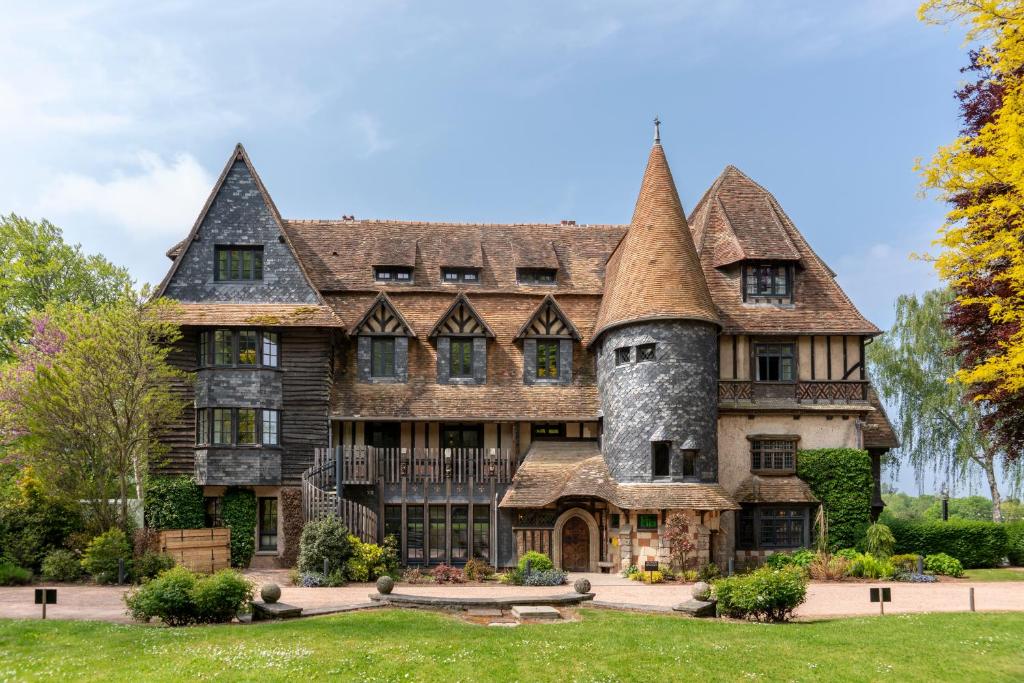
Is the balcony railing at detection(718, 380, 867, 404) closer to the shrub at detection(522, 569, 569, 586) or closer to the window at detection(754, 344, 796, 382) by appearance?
the window at detection(754, 344, 796, 382)

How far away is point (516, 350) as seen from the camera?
31781 millimetres

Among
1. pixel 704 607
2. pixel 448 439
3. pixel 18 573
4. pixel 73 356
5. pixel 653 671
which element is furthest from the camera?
pixel 448 439

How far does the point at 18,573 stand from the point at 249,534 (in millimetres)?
6653

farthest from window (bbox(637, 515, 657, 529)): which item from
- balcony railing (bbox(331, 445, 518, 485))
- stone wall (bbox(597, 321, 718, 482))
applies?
balcony railing (bbox(331, 445, 518, 485))

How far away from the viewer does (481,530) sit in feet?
94.7

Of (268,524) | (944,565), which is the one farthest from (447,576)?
(944,565)

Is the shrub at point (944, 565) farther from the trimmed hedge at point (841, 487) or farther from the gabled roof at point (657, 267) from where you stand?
the gabled roof at point (657, 267)

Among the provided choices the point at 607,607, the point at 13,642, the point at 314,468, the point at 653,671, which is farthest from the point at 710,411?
the point at 13,642

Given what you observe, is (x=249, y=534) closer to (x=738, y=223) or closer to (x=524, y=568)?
(x=524, y=568)

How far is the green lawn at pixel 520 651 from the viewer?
531 inches

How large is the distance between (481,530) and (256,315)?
10.7 meters

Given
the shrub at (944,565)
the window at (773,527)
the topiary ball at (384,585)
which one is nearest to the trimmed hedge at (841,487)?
the window at (773,527)

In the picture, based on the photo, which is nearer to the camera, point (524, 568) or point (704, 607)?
point (704, 607)

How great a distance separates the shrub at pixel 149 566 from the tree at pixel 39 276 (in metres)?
17.1
